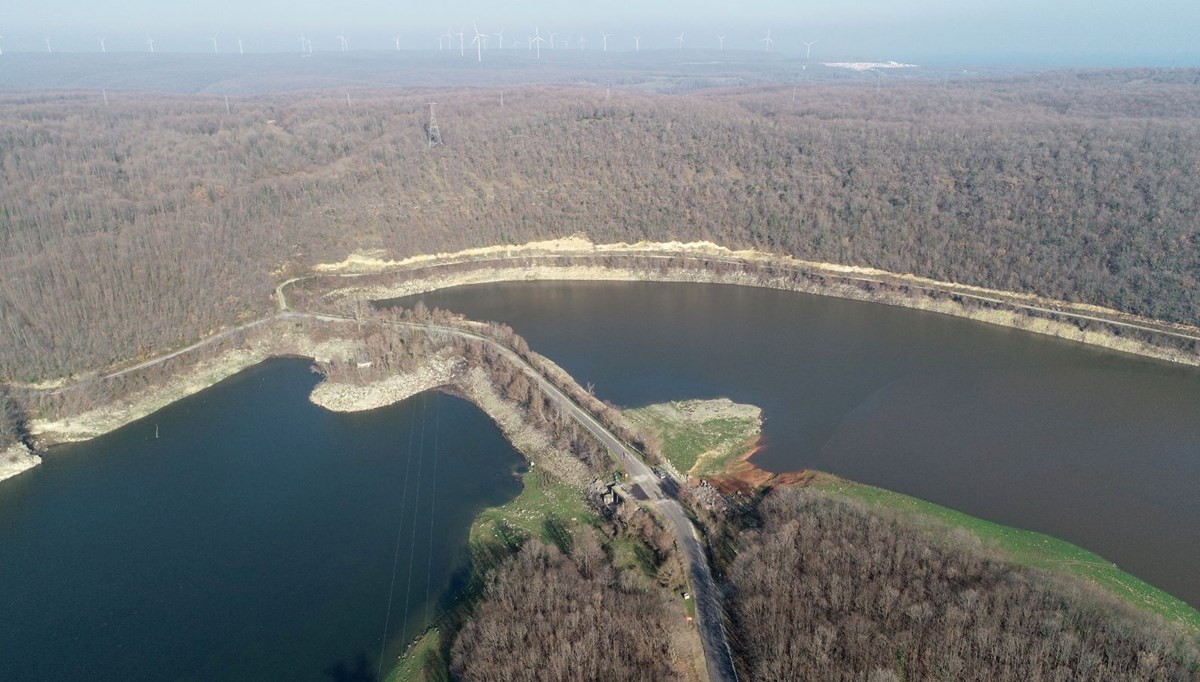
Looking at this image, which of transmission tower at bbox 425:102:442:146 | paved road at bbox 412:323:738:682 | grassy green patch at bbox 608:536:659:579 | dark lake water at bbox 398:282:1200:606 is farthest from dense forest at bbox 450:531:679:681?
transmission tower at bbox 425:102:442:146

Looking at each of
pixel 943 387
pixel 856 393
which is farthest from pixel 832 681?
pixel 943 387

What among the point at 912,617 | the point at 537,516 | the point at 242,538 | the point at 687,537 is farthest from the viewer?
the point at 537,516

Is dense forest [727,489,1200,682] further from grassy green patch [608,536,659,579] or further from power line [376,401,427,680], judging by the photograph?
power line [376,401,427,680]

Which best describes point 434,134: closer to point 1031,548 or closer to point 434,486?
point 434,486

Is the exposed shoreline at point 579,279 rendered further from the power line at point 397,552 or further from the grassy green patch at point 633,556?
the grassy green patch at point 633,556

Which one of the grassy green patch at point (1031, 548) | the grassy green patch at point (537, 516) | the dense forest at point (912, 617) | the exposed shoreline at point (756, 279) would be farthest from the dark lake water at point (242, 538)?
the exposed shoreline at point (756, 279)

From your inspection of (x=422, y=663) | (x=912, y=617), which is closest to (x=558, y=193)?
(x=422, y=663)
